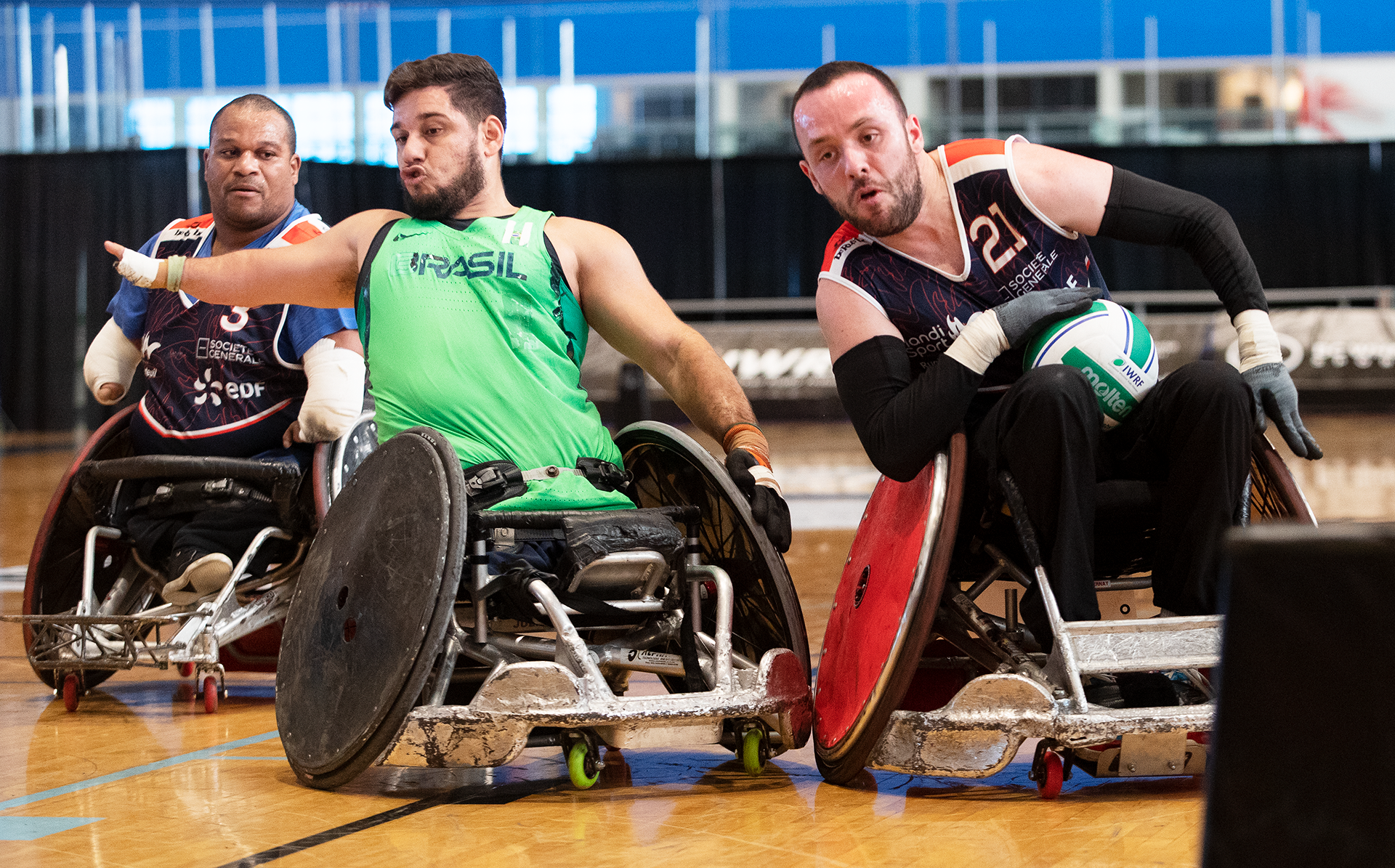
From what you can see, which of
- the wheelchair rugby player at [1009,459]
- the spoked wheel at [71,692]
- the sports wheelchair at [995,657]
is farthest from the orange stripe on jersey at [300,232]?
the sports wheelchair at [995,657]

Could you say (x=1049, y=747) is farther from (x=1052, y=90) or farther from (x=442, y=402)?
(x=1052, y=90)

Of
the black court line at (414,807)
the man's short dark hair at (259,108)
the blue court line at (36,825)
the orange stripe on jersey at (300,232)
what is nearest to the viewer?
the black court line at (414,807)

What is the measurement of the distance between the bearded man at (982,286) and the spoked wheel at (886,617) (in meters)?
0.11

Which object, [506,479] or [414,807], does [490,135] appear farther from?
[414,807]

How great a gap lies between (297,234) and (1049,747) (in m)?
2.71

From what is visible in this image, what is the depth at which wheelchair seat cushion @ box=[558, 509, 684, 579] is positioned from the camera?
2650 mm

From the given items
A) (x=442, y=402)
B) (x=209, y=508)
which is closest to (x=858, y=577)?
(x=442, y=402)

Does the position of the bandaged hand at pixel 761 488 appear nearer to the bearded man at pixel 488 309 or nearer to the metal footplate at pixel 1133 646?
the bearded man at pixel 488 309

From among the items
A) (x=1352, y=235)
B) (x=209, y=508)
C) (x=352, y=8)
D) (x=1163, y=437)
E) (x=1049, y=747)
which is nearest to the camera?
(x=1049, y=747)

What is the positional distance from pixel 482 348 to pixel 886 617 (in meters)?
1.04

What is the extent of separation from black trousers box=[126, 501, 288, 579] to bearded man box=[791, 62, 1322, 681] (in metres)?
1.81

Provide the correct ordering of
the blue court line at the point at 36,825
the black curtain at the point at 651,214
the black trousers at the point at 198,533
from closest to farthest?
the blue court line at the point at 36,825 → the black trousers at the point at 198,533 → the black curtain at the point at 651,214

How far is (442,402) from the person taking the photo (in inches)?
118

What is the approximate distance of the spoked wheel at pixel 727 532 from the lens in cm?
285
